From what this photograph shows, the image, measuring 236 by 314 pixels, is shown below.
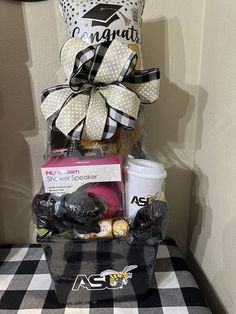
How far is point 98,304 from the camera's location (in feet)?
1.77

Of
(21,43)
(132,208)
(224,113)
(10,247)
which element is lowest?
(10,247)

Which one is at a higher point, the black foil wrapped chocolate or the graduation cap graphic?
the graduation cap graphic

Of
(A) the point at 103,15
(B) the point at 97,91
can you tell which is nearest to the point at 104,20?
(A) the point at 103,15

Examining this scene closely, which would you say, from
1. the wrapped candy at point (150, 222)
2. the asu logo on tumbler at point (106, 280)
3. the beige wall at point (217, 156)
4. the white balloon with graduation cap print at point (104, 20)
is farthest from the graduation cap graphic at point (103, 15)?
the asu logo on tumbler at point (106, 280)

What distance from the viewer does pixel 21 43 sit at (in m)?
0.67

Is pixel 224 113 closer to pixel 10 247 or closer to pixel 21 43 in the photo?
pixel 21 43

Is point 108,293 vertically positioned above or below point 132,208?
below

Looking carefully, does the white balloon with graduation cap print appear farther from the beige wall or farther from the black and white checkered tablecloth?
the black and white checkered tablecloth

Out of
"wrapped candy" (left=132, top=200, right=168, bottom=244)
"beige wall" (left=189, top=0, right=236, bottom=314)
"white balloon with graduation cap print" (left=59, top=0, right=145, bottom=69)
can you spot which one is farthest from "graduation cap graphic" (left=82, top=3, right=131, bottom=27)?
"wrapped candy" (left=132, top=200, right=168, bottom=244)

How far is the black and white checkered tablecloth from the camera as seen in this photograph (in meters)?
0.52

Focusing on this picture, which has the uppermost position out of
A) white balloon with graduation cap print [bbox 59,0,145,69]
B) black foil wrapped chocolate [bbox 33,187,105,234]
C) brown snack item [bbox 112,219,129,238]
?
white balloon with graduation cap print [bbox 59,0,145,69]

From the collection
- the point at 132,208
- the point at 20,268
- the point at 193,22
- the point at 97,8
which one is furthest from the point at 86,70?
the point at 20,268

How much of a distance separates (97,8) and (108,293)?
1.69 feet

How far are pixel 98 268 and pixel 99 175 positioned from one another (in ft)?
0.56
